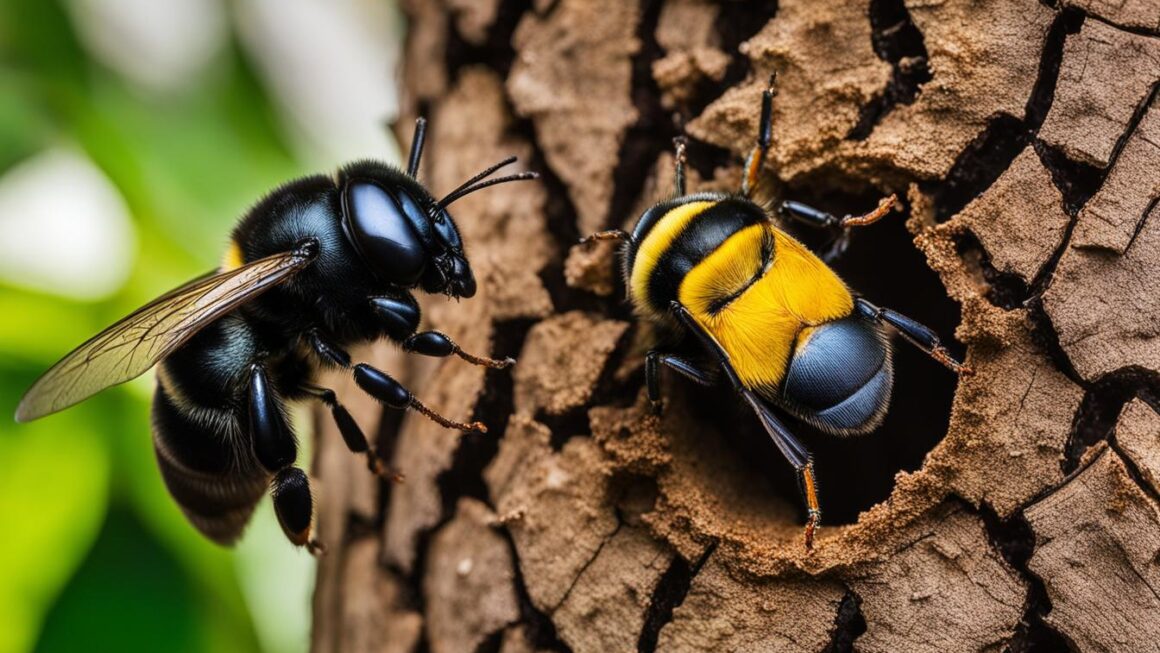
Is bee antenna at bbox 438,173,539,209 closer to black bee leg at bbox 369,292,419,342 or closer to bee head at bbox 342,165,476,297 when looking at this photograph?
bee head at bbox 342,165,476,297

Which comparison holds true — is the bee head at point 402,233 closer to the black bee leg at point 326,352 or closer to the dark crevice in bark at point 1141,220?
the black bee leg at point 326,352

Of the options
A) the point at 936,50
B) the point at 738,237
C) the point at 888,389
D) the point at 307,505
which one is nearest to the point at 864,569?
the point at 888,389

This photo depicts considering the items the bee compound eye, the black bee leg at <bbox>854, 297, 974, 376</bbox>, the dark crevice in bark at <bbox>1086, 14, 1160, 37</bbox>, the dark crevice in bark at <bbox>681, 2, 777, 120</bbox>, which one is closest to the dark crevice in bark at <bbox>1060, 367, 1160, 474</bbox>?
the black bee leg at <bbox>854, 297, 974, 376</bbox>

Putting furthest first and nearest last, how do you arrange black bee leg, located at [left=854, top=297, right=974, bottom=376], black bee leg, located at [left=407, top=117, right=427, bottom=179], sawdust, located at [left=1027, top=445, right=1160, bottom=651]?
black bee leg, located at [left=407, top=117, right=427, bottom=179], black bee leg, located at [left=854, top=297, right=974, bottom=376], sawdust, located at [left=1027, top=445, right=1160, bottom=651]

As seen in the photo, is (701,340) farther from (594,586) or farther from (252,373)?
(252,373)

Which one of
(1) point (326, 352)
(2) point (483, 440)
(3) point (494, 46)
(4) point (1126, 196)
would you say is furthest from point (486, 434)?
(4) point (1126, 196)

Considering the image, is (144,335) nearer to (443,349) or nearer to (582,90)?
(443,349)

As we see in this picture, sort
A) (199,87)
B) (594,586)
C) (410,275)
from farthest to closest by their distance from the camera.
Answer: (199,87) → (410,275) → (594,586)
